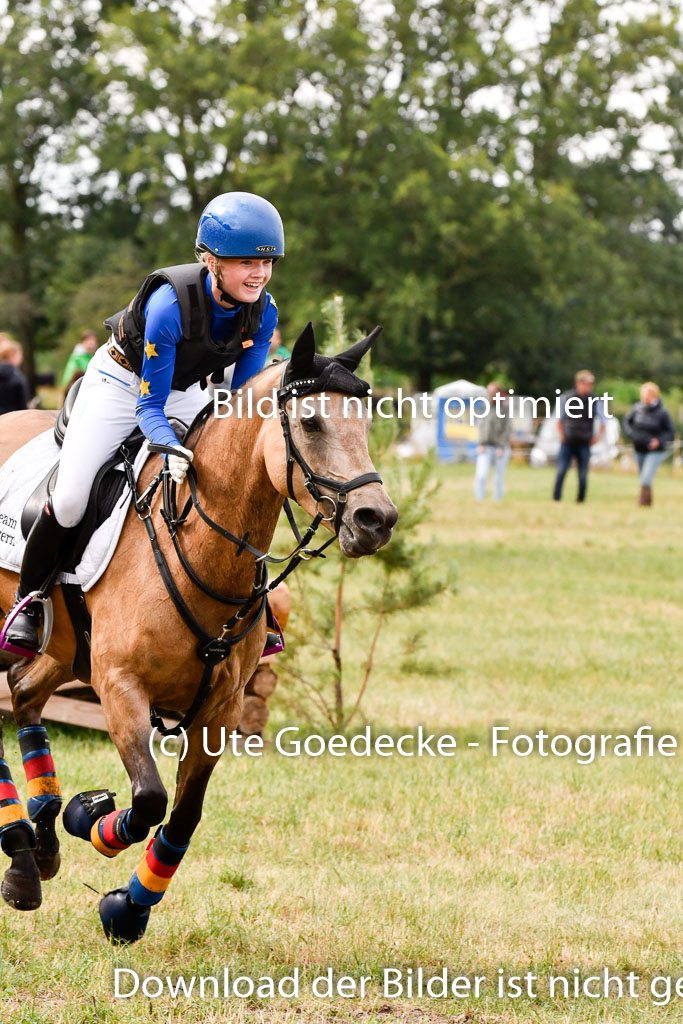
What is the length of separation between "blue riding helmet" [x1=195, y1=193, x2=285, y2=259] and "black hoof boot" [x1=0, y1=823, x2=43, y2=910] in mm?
2617

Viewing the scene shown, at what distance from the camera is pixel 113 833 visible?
476 centimetres

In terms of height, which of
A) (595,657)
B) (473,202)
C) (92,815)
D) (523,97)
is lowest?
(595,657)

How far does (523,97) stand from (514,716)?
4341cm

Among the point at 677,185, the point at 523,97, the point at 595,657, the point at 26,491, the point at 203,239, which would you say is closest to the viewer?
the point at 203,239

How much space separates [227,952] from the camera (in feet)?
16.4

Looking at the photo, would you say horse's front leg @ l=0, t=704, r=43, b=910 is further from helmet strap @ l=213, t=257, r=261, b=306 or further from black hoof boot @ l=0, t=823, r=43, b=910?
helmet strap @ l=213, t=257, r=261, b=306

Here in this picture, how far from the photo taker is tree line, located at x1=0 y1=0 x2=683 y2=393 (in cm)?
4488

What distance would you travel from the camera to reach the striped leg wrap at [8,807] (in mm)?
5105

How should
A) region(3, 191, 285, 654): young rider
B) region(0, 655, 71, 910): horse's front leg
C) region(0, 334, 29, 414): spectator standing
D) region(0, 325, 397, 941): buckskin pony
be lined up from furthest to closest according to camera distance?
region(0, 334, 29, 414): spectator standing → region(0, 655, 71, 910): horse's front leg → region(3, 191, 285, 654): young rider → region(0, 325, 397, 941): buckskin pony

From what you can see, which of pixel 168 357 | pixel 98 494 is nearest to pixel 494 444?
pixel 98 494

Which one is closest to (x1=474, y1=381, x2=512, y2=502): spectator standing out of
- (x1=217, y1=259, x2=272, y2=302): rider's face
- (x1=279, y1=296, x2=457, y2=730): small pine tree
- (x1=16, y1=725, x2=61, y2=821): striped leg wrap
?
(x1=279, y1=296, x2=457, y2=730): small pine tree

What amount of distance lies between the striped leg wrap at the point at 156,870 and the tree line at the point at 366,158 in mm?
39470

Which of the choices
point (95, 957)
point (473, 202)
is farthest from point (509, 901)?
point (473, 202)

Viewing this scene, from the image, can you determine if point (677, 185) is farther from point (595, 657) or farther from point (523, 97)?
point (595, 657)
